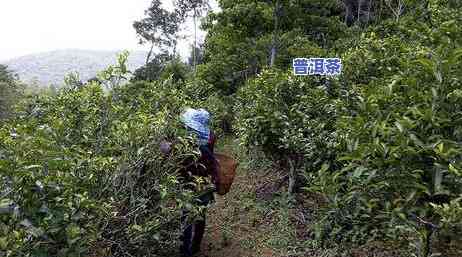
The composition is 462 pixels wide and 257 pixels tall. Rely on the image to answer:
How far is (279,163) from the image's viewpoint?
23.9 feet

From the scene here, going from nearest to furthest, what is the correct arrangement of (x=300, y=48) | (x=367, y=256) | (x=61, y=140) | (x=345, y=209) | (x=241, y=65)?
1. (x=345, y=209)
2. (x=61, y=140)
3. (x=367, y=256)
4. (x=300, y=48)
5. (x=241, y=65)

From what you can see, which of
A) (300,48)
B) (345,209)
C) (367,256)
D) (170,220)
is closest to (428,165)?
(345,209)

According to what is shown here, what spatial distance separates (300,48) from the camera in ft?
42.7

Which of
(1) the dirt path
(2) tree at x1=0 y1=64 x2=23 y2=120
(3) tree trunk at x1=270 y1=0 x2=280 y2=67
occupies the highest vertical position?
(3) tree trunk at x1=270 y1=0 x2=280 y2=67

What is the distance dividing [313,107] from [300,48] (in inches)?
288

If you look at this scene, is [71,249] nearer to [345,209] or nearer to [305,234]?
[345,209]

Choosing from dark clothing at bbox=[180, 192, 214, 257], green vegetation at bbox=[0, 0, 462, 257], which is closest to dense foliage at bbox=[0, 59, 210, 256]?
green vegetation at bbox=[0, 0, 462, 257]

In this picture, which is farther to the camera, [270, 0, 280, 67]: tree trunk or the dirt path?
[270, 0, 280, 67]: tree trunk

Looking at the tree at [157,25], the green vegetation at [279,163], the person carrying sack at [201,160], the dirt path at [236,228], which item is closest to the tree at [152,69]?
the tree at [157,25]

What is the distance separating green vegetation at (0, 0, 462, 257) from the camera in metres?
2.69

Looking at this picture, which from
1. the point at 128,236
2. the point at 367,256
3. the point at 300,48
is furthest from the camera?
the point at 300,48

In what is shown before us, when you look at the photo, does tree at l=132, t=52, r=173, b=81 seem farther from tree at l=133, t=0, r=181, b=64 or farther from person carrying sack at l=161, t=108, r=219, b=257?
person carrying sack at l=161, t=108, r=219, b=257

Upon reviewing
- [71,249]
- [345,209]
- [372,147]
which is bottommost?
[71,249]

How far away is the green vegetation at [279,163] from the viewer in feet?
8.84
